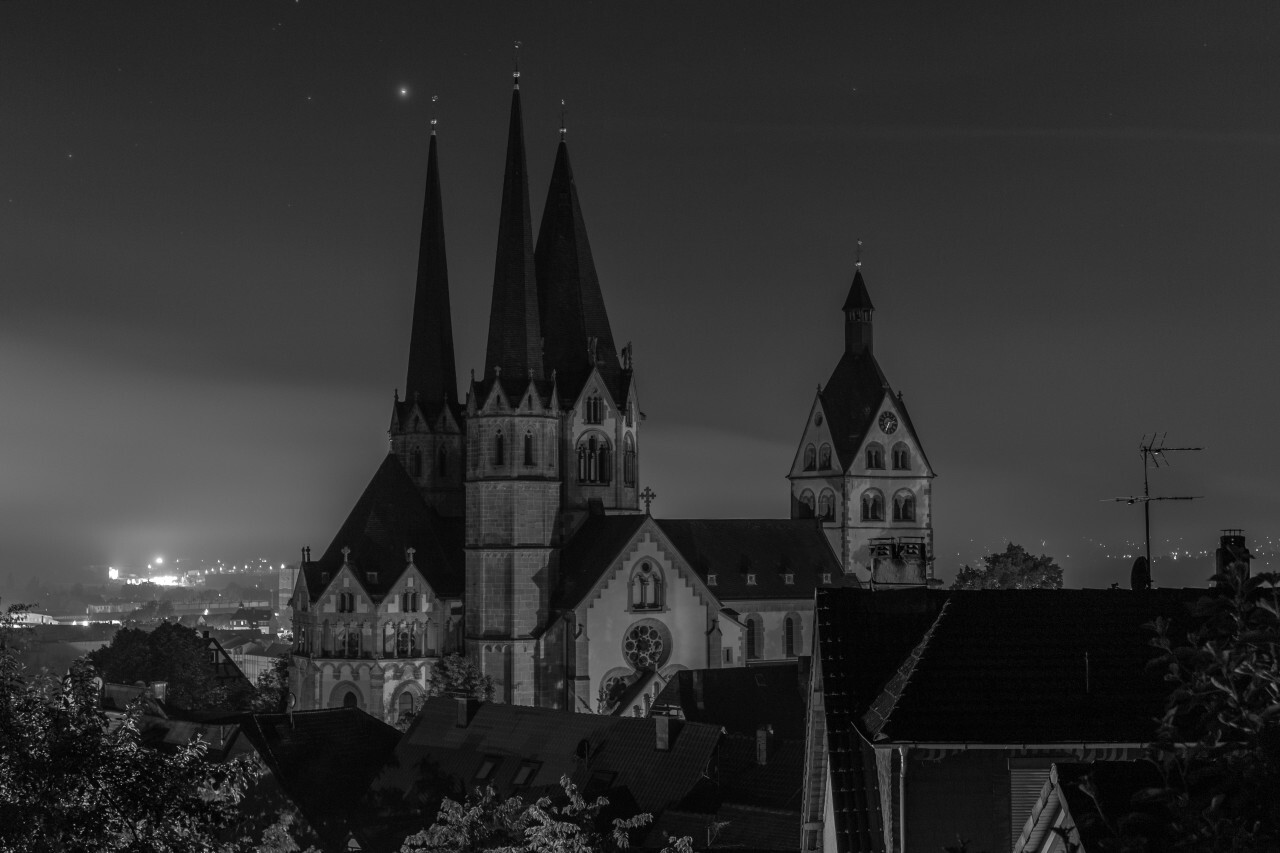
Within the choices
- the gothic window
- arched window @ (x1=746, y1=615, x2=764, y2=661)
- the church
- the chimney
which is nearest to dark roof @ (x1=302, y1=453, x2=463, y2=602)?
the church

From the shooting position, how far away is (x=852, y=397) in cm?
12319

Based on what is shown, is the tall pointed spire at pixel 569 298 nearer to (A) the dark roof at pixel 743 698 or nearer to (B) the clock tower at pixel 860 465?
(B) the clock tower at pixel 860 465

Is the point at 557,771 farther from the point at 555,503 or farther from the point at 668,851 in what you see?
the point at 555,503

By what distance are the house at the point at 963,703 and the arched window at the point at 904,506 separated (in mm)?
92222

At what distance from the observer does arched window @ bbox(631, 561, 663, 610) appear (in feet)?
308

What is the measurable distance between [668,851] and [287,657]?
82.6 meters

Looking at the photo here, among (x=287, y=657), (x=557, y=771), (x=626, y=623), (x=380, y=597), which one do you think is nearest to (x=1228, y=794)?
(x=557, y=771)

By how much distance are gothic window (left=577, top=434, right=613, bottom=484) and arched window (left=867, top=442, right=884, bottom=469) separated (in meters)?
26.5

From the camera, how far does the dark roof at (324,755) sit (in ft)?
193

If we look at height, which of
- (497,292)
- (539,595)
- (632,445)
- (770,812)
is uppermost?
(497,292)

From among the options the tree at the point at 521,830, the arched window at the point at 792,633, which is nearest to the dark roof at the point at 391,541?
the arched window at the point at 792,633

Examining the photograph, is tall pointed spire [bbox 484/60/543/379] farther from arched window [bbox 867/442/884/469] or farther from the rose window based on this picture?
arched window [bbox 867/442/884/469]

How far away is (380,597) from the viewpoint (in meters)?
98.2

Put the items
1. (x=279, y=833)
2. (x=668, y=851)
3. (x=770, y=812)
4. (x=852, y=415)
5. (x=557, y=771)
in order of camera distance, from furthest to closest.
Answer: (x=852, y=415), (x=557, y=771), (x=770, y=812), (x=279, y=833), (x=668, y=851)
